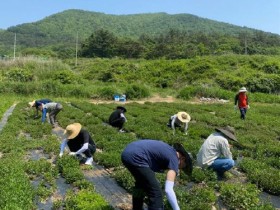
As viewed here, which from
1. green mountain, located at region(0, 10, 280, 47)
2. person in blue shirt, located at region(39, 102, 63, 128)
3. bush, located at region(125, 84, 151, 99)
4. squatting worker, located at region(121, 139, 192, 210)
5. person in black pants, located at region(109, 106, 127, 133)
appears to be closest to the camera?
squatting worker, located at region(121, 139, 192, 210)

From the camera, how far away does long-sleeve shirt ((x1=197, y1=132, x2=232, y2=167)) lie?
9.66 m

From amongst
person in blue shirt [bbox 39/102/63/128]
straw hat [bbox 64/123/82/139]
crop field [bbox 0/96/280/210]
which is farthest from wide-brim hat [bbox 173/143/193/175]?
person in blue shirt [bbox 39/102/63/128]

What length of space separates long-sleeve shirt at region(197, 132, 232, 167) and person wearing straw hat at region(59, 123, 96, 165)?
3518 millimetres

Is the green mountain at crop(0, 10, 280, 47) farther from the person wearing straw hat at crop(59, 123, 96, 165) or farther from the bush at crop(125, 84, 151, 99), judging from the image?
the person wearing straw hat at crop(59, 123, 96, 165)

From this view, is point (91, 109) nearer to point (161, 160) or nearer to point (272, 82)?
point (161, 160)

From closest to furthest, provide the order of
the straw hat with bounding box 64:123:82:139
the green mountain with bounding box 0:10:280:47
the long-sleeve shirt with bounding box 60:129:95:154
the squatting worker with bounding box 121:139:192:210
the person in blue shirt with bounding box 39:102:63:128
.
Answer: the squatting worker with bounding box 121:139:192:210
the straw hat with bounding box 64:123:82:139
the long-sleeve shirt with bounding box 60:129:95:154
the person in blue shirt with bounding box 39:102:63:128
the green mountain with bounding box 0:10:280:47

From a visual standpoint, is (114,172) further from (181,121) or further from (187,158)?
(181,121)

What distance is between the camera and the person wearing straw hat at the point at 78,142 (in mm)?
10857

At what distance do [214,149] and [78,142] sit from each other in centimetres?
425

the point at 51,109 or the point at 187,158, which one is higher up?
the point at 187,158

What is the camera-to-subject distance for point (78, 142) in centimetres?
1126

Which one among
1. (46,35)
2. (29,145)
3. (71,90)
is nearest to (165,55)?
(71,90)

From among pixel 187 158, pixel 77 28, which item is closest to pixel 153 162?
pixel 187 158

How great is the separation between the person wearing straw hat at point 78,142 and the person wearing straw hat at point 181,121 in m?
5.43
